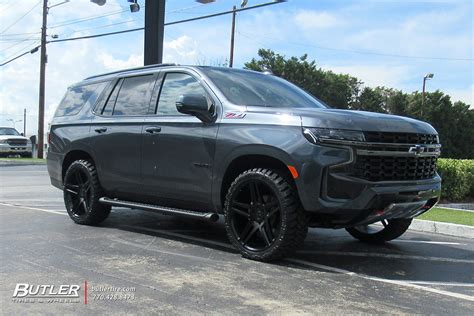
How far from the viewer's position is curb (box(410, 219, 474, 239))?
726cm

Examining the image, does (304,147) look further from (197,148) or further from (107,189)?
(107,189)

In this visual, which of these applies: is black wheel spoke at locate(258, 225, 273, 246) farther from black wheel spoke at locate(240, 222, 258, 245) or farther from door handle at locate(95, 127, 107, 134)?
door handle at locate(95, 127, 107, 134)

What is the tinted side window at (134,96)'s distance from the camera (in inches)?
248

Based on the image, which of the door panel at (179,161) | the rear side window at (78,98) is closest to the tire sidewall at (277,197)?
the door panel at (179,161)

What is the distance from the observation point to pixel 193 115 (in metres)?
5.45

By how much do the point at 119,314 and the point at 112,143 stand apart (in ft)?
10.6

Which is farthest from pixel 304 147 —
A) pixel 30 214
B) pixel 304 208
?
pixel 30 214

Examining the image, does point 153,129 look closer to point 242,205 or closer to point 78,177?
point 242,205

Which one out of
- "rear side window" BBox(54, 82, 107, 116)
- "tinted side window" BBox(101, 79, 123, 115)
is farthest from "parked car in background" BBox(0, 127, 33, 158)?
"tinted side window" BBox(101, 79, 123, 115)

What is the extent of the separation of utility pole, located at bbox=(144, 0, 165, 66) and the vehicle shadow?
15.1 feet

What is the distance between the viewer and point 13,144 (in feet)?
95.5

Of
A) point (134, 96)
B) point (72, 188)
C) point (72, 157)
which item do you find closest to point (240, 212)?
point (134, 96)

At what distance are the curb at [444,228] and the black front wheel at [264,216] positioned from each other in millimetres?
3539

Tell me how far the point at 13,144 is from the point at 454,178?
24114 mm
